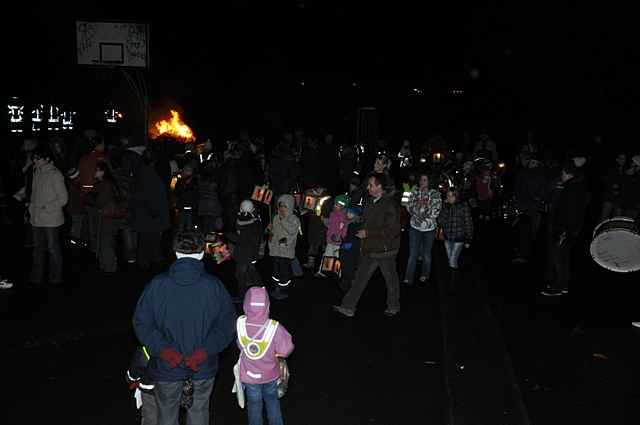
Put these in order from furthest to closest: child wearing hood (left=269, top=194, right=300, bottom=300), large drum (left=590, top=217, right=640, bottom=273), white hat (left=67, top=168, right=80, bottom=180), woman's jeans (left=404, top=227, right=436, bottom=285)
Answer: white hat (left=67, top=168, right=80, bottom=180)
woman's jeans (left=404, top=227, right=436, bottom=285)
child wearing hood (left=269, top=194, right=300, bottom=300)
large drum (left=590, top=217, right=640, bottom=273)

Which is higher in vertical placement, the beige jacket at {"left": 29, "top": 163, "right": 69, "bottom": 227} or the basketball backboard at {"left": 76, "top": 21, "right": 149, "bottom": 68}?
the basketball backboard at {"left": 76, "top": 21, "right": 149, "bottom": 68}

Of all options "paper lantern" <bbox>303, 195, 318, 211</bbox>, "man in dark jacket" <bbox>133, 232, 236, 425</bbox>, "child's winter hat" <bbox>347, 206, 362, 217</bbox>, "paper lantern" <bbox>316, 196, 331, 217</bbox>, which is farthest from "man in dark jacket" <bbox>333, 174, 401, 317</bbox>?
"man in dark jacket" <bbox>133, 232, 236, 425</bbox>

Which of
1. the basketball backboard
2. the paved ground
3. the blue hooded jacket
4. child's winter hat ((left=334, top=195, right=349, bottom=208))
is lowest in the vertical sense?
the paved ground

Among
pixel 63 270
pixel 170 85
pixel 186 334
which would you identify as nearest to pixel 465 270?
pixel 63 270

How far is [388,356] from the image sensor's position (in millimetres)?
7582

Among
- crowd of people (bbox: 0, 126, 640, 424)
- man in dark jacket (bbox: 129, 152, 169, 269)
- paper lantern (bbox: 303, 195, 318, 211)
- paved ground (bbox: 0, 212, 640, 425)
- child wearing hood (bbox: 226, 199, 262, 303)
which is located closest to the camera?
crowd of people (bbox: 0, 126, 640, 424)

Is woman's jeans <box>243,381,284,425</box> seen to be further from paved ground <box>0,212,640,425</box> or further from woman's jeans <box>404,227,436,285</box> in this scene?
woman's jeans <box>404,227,436,285</box>

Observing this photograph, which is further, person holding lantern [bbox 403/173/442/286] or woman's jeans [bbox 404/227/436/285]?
woman's jeans [bbox 404/227/436/285]

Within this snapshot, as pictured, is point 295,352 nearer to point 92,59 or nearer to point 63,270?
point 63,270

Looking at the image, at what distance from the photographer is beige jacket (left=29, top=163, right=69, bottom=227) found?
9.63m

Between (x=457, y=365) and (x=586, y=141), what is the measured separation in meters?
17.5

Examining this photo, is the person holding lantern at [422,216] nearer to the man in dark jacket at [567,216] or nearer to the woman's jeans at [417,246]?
the woman's jeans at [417,246]

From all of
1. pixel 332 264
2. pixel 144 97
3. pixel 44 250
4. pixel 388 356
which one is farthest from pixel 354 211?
pixel 144 97

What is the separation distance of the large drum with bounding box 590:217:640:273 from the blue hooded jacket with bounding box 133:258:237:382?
6029 mm
